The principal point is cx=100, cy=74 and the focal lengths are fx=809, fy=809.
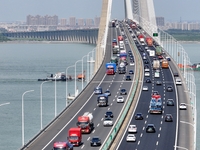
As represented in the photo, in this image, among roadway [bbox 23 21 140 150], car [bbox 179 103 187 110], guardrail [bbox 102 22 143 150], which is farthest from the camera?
car [bbox 179 103 187 110]

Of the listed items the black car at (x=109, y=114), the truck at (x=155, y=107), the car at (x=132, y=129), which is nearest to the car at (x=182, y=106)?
the truck at (x=155, y=107)

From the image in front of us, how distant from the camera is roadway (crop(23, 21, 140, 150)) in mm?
50062

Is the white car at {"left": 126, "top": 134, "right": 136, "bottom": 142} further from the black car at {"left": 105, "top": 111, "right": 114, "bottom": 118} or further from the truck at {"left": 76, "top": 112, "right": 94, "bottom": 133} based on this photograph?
the black car at {"left": 105, "top": 111, "right": 114, "bottom": 118}

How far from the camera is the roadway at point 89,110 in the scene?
5006 cm

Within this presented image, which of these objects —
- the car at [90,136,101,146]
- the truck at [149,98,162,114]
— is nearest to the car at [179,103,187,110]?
the truck at [149,98,162,114]

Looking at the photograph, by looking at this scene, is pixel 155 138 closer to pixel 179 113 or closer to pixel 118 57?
pixel 179 113

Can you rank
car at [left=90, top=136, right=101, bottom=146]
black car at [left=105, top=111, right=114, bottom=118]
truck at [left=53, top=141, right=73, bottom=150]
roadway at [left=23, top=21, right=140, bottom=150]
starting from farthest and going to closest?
black car at [left=105, top=111, right=114, bottom=118]
roadway at [left=23, top=21, right=140, bottom=150]
car at [left=90, top=136, right=101, bottom=146]
truck at [left=53, top=141, right=73, bottom=150]

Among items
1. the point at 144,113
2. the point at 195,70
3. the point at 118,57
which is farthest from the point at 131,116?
the point at 195,70

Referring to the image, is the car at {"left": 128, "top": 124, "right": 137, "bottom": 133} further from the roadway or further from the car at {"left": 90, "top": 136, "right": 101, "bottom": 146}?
the car at {"left": 90, "top": 136, "right": 101, "bottom": 146}

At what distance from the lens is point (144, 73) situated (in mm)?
88500

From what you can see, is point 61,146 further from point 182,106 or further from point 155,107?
point 182,106

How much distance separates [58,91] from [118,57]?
891 cm

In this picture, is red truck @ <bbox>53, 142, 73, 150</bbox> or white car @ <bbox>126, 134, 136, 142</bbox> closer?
red truck @ <bbox>53, 142, 73, 150</bbox>

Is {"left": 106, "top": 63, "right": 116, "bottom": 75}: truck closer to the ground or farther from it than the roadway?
farther from it
